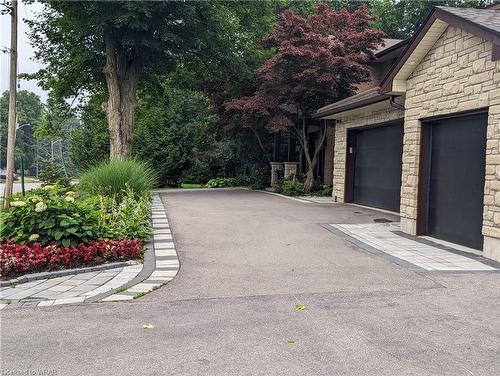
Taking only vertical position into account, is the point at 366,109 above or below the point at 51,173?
above

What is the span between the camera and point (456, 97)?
796cm

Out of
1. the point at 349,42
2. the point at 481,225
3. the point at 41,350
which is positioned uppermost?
the point at 349,42

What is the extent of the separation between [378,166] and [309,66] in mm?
4625

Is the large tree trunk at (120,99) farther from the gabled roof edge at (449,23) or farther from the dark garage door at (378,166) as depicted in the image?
the gabled roof edge at (449,23)

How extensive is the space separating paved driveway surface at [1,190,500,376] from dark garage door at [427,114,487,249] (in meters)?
1.89

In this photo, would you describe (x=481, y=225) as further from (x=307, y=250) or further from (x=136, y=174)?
(x=136, y=174)

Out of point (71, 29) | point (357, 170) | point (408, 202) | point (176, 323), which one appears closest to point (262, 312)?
point (176, 323)

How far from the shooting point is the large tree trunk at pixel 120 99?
645 inches

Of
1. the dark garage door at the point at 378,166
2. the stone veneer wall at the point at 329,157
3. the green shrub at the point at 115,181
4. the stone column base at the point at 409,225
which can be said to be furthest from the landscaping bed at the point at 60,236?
the stone veneer wall at the point at 329,157

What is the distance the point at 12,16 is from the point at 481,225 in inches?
443

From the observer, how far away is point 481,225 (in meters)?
7.55

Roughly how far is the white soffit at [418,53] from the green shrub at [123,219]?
5.81 metres

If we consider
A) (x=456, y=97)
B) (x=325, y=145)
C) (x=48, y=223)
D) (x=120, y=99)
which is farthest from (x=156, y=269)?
(x=325, y=145)

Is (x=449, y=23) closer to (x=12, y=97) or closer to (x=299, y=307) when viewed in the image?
(x=299, y=307)
